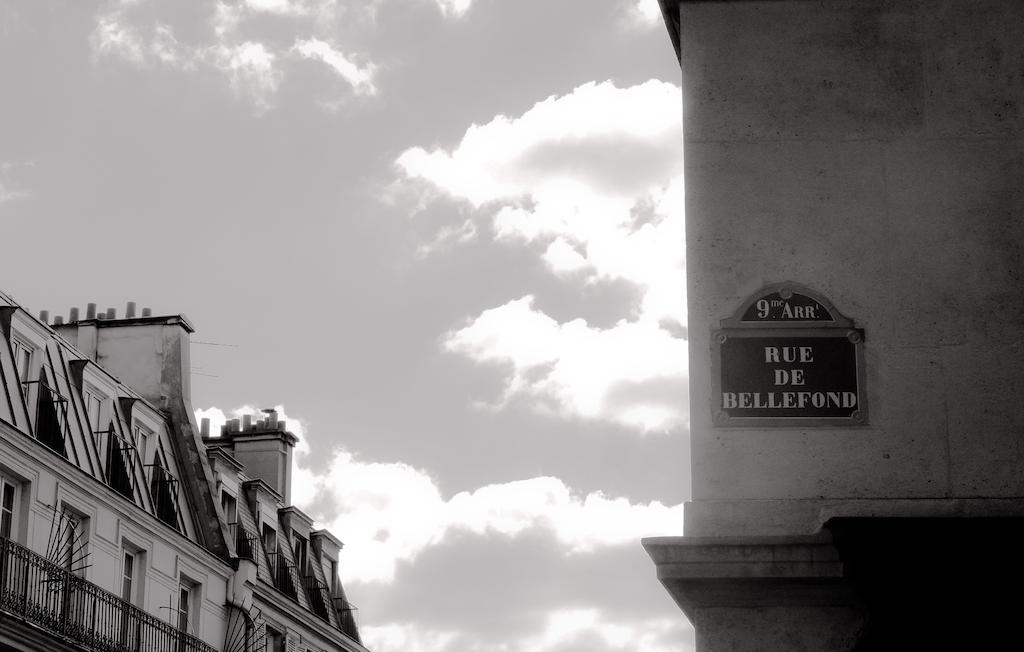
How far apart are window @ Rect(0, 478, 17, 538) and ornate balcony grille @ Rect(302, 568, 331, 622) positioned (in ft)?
53.0

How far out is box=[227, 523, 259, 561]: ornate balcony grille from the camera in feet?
133

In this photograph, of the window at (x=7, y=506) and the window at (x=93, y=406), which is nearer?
the window at (x=7, y=506)

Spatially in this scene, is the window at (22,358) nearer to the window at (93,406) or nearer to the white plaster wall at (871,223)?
the window at (93,406)

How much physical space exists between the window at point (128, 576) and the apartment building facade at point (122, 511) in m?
0.03

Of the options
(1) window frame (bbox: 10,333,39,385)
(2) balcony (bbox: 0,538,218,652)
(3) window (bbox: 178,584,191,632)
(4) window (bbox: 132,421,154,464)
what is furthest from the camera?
(3) window (bbox: 178,584,191,632)

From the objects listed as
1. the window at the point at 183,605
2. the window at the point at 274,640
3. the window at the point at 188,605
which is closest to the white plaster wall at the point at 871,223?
the window at the point at 183,605

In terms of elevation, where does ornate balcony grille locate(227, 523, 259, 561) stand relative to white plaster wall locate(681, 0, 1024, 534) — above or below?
above

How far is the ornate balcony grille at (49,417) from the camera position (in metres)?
31.5

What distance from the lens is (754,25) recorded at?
11977 millimetres

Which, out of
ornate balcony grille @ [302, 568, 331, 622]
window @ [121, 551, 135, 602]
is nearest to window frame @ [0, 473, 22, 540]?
window @ [121, 551, 135, 602]

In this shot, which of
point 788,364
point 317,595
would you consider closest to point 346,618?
point 317,595

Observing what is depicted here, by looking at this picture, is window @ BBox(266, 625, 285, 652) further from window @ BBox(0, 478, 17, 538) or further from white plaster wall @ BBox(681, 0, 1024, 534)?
white plaster wall @ BBox(681, 0, 1024, 534)

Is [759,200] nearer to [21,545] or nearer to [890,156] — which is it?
[890,156]

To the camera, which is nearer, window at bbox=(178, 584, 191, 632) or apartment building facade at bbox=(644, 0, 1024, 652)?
apartment building facade at bbox=(644, 0, 1024, 652)
